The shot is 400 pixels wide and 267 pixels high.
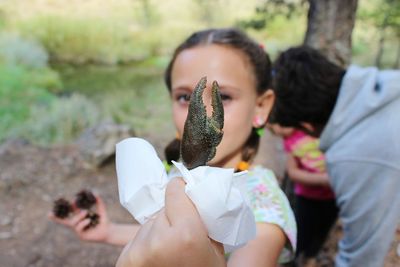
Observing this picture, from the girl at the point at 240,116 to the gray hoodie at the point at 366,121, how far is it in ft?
1.48

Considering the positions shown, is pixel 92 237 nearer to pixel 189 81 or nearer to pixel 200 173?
pixel 189 81

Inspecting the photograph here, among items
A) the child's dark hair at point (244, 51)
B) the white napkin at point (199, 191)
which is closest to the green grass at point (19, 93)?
the child's dark hair at point (244, 51)

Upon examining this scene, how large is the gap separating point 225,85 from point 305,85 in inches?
39.2

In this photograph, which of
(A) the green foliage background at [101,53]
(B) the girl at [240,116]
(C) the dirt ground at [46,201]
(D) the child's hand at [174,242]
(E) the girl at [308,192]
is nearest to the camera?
(D) the child's hand at [174,242]

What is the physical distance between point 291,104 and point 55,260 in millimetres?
2023

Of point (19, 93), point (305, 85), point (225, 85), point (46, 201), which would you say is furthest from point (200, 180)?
point (19, 93)

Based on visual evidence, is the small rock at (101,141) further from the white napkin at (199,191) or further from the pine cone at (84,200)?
the white napkin at (199,191)

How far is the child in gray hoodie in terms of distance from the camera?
1.56 m

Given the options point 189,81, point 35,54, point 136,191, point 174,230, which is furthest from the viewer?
point 35,54

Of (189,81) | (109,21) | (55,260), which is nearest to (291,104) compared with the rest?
(189,81)

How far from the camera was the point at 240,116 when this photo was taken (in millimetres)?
1277

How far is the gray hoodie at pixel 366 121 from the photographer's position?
1584 mm

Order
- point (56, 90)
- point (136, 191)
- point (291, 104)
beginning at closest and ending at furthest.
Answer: point (136, 191) < point (291, 104) < point (56, 90)

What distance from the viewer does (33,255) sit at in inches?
110
